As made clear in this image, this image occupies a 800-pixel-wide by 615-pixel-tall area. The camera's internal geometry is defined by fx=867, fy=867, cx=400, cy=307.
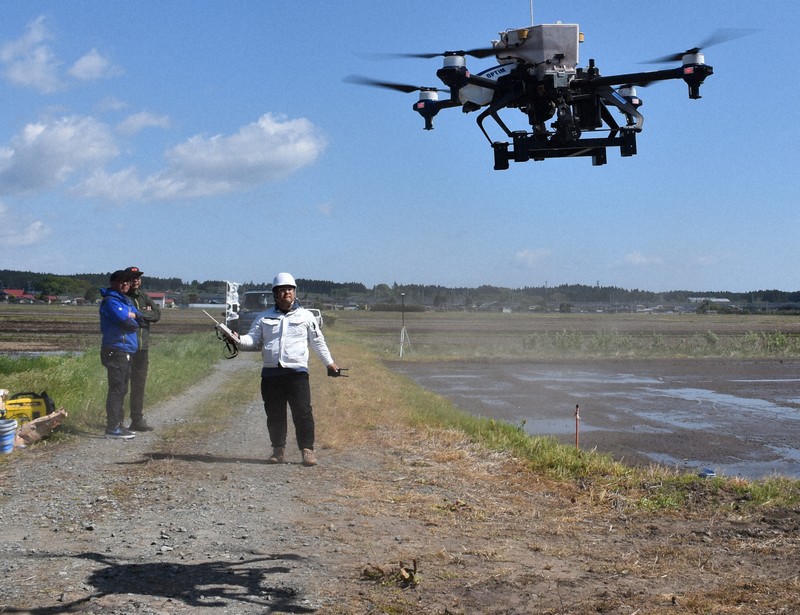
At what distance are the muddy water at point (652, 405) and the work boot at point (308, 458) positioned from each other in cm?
530

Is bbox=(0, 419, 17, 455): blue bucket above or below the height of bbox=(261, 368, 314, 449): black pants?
below

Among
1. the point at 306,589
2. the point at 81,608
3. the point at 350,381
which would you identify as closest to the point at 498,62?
the point at 306,589

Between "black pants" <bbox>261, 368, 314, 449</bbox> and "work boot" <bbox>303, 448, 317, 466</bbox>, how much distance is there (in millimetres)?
62

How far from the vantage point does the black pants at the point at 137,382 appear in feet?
37.8

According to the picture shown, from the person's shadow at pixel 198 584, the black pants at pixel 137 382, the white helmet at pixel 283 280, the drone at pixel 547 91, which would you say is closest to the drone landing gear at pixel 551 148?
the drone at pixel 547 91

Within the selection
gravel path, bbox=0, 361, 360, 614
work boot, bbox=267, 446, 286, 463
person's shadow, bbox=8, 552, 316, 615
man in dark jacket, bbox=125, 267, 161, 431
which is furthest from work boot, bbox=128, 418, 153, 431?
person's shadow, bbox=8, 552, 316, 615

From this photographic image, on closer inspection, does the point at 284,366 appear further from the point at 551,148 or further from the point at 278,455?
the point at 551,148

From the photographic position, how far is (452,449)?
1080cm

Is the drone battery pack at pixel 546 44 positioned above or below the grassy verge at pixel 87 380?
above

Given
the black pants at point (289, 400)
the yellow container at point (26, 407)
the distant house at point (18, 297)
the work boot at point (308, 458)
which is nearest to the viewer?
the work boot at point (308, 458)

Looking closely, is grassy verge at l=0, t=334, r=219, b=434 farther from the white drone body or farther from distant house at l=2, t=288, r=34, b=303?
distant house at l=2, t=288, r=34, b=303

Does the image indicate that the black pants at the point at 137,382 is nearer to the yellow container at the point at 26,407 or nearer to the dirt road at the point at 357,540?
the yellow container at the point at 26,407

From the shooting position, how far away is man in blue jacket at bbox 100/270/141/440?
36.0 ft

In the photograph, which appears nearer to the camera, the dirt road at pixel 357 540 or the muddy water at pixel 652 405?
the dirt road at pixel 357 540
